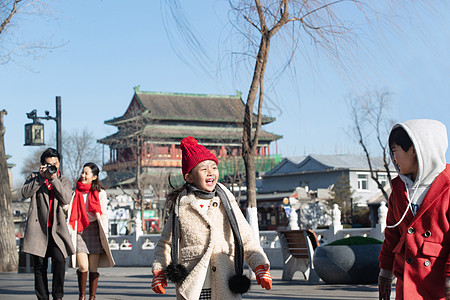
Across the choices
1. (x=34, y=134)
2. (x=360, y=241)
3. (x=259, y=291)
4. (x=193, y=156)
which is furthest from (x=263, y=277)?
(x=34, y=134)

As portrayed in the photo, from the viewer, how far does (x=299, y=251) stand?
445 inches

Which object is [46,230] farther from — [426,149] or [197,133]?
[197,133]

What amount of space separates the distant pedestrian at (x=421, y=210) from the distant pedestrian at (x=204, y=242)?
885mm

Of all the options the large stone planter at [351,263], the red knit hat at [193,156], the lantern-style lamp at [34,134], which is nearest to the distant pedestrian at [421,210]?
the red knit hat at [193,156]

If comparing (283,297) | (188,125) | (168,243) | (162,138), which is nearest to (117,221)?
(162,138)

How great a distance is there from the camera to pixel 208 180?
433 centimetres

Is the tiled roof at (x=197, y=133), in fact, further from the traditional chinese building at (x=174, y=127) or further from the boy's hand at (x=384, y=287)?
the boy's hand at (x=384, y=287)

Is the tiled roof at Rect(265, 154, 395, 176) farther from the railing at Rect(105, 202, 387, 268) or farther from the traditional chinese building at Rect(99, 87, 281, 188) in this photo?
→ the railing at Rect(105, 202, 387, 268)

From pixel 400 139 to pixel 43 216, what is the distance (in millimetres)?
4690

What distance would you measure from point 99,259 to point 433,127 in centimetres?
519

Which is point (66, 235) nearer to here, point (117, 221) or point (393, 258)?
point (393, 258)

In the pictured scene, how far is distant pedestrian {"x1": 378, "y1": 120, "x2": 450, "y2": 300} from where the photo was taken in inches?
131

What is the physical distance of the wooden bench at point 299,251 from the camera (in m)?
10.9

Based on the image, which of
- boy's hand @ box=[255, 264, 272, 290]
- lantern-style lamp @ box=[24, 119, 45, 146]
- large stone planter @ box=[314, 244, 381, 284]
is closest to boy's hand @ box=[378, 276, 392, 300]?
boy's hand @ box=[255, 264, 272, 290]
